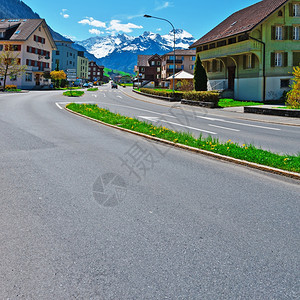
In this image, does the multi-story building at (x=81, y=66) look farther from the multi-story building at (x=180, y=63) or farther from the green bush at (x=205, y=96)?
the green bush at (x=205, y=96)

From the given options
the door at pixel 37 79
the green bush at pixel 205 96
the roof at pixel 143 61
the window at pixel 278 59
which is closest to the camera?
the green bush at pixel 205 96

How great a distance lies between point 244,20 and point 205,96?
1449cm

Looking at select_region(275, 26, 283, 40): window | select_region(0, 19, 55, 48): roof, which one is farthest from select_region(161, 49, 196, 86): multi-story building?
select_region(275, 26, 283, 40): window

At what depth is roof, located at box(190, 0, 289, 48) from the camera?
3338 cm

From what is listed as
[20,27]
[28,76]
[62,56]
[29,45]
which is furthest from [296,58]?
[62,56]

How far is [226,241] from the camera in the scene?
12.7ft

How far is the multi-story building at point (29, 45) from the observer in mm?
69062

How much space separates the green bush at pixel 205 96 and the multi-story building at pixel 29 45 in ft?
164

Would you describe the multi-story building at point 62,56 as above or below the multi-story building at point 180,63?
above

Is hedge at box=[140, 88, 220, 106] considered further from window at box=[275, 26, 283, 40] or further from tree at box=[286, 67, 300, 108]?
window at box=[275, 26, 283, 40]

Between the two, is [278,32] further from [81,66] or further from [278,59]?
[81,66]

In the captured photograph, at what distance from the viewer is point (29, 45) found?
Answer: 2805 inches

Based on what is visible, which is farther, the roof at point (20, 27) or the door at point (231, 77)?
the roof at point (20, 27)

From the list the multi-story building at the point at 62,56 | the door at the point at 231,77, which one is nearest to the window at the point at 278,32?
the door at the point at 231,77
